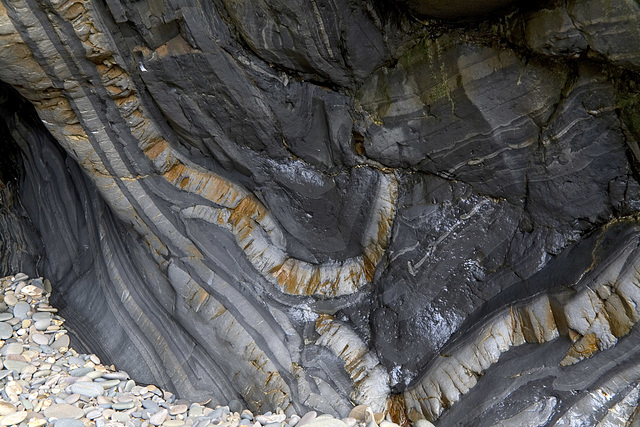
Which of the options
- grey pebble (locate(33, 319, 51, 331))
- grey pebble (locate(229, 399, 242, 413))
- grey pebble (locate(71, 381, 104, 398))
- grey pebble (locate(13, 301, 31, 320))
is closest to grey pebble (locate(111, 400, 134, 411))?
grey pebble (locate(71, 381, 104, 398))

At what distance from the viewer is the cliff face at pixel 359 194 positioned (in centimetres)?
256

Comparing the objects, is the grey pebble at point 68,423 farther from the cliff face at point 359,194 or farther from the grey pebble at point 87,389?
the cliff face at point 359,194

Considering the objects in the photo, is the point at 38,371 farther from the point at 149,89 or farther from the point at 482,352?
the point at 482,352

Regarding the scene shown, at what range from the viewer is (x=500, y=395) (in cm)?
260

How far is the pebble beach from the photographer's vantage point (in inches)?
115

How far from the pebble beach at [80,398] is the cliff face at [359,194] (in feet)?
0.40

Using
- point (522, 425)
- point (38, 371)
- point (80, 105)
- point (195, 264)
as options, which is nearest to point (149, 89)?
point (80, 105)

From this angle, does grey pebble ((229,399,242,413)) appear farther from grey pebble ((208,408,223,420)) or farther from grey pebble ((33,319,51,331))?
grey pebble ((33,319,51,331))

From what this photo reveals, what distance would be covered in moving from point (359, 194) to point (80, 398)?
219cm

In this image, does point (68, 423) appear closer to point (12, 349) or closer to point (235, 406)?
point (235, 406)

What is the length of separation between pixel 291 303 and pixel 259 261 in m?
0.35

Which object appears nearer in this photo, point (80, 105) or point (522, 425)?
point (522, 425)

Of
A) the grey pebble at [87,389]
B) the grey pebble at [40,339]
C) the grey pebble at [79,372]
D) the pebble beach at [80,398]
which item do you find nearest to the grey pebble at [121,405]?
the pebble beach at [80,398]

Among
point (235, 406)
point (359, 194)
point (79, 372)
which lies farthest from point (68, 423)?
point (359, 194)
